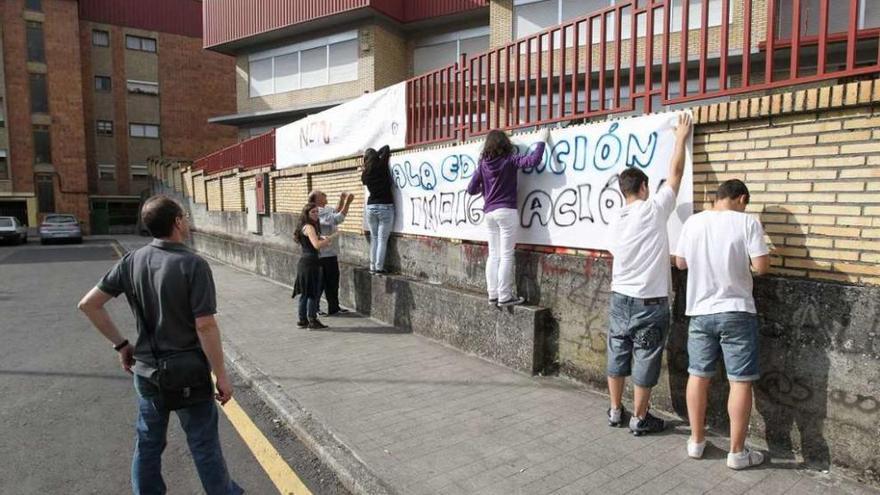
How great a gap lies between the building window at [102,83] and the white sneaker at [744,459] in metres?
42.1

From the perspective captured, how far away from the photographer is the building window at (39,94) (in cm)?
3281

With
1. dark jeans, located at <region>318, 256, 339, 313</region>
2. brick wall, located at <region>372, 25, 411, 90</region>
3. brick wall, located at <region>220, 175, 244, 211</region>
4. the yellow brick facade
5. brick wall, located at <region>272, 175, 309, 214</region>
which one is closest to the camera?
dark jeans, located at <region>318, 256, 339, 313</region>

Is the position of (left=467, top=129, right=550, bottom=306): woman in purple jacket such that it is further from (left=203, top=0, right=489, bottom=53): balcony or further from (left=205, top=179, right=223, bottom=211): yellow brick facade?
(left=203, top=0, right=489, bottom=53): balcony

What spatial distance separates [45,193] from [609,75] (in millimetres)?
38001

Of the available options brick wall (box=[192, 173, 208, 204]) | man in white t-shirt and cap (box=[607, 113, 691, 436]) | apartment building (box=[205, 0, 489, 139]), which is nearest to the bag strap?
man in white t-shirt and cap (box=[607, 113, 691, 436])

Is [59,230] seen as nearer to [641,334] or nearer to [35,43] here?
[35,43]

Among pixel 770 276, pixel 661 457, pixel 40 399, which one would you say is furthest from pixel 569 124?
pixel 40 399

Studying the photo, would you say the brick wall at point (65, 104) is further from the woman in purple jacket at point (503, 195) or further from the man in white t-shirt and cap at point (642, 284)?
the man in white t-shirt and cap at point (642, 284)

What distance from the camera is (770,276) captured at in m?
3.37

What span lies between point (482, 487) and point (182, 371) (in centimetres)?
170

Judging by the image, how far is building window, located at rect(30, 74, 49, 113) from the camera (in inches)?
1292

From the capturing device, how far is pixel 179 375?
2623mm

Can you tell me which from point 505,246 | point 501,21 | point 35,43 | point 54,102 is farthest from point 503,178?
point 35,43

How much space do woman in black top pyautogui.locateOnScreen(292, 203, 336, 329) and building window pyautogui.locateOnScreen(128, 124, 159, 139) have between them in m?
35.4
